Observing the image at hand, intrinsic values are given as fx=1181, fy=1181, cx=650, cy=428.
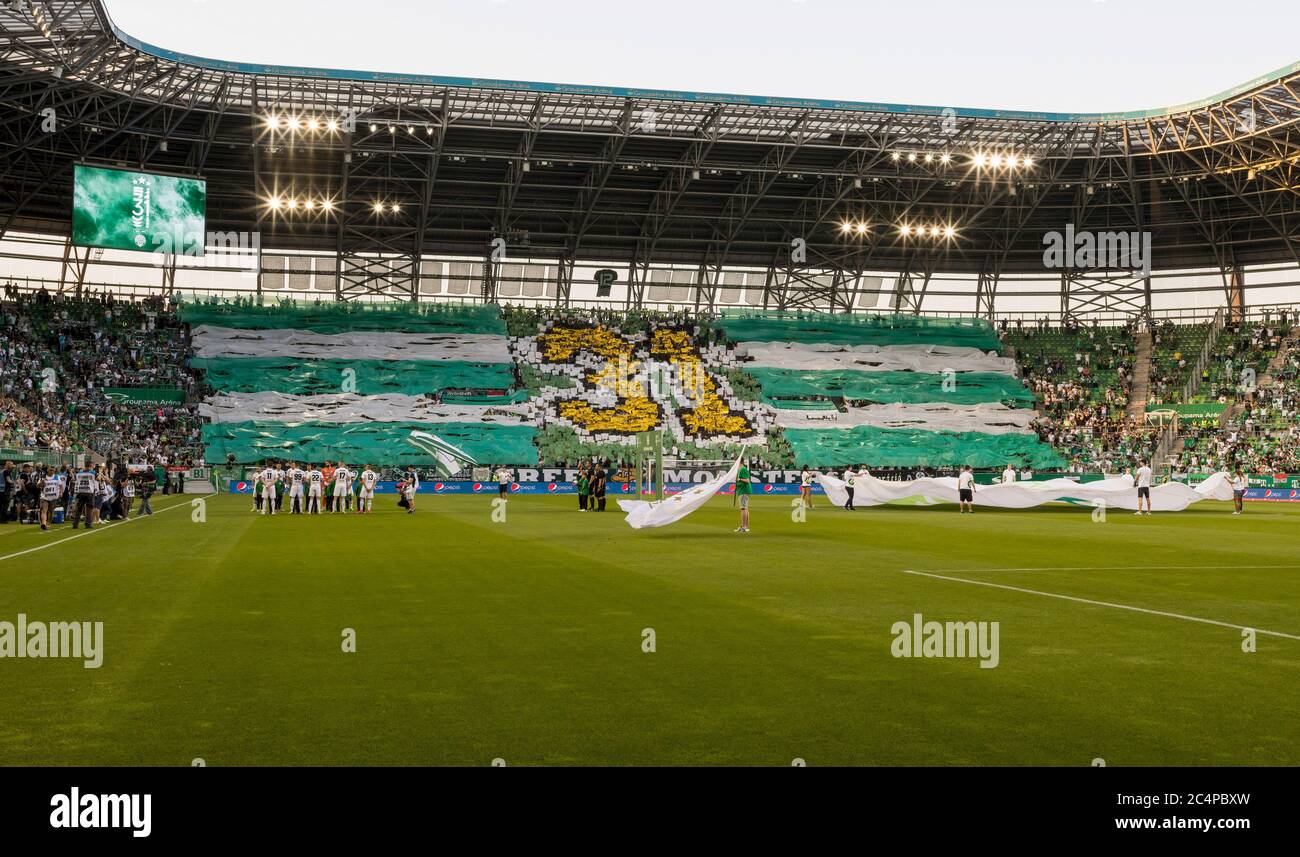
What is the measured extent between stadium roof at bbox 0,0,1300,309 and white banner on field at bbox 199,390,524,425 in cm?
1097

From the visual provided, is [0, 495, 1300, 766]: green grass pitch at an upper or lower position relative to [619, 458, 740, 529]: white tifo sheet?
lower

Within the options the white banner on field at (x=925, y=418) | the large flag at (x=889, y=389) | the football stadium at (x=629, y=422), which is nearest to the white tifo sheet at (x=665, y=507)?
the football stadium at (x=629, y=422)

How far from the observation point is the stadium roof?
53688mm

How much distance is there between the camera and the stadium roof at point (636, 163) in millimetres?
53688

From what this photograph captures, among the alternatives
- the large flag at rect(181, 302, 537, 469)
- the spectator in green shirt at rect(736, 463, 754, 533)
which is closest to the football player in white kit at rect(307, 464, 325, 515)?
the spectator in green shirt at rect(736, 463, 754, 533)

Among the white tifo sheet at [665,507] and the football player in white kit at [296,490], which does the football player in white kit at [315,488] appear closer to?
the football player in white kit at [296,490]

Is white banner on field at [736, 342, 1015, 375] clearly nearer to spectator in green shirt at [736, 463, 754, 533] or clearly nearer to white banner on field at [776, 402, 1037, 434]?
white banner on field at [776, 402, 1037, 434]

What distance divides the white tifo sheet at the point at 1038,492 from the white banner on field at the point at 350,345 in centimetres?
3347

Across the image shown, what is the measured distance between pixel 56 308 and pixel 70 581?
5378 centimetres

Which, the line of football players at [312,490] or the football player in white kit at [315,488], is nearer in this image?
the line of football players at [312,490]

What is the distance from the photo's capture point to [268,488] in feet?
121

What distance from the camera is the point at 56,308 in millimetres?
64250
